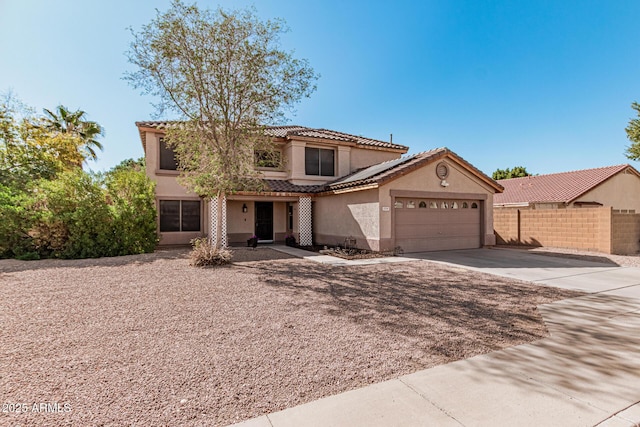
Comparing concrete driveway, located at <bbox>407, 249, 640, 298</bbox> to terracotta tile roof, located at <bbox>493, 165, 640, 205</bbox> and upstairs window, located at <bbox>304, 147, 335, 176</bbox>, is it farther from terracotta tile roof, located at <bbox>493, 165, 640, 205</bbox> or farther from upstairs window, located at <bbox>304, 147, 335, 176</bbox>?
terracotta tile roof, located at <bbox>493, 165, 640, 205</bbox>

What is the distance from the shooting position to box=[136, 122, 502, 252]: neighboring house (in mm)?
13156

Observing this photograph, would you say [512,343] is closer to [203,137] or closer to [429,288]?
[429,288]

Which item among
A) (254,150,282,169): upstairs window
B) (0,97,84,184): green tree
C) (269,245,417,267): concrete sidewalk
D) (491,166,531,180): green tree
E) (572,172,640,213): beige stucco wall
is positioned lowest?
(269,245,417,267): concrete sidewalk

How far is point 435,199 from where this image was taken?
46.3 feet

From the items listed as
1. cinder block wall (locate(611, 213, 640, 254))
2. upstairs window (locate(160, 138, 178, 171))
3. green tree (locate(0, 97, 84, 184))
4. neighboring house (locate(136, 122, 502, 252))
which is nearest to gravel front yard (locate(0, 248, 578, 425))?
neighboring house (locate(136, 122, 502, 252))

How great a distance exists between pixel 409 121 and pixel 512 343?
18520 mm

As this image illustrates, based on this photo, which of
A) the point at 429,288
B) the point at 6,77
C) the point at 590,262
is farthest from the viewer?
the point at 6,77

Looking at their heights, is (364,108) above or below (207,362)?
above

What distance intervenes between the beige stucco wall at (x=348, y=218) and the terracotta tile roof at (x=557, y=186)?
1541 centimetres

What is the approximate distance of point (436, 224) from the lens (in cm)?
→ 1412

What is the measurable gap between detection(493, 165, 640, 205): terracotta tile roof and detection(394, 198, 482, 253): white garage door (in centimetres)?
989

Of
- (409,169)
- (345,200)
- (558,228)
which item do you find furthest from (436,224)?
(558,228)

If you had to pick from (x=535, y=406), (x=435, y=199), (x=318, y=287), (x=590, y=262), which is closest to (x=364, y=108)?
(x=435, y=199)

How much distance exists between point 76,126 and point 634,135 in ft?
137
